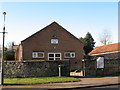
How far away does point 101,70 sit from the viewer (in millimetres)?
18656

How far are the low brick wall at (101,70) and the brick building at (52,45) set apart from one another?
9.76 metres

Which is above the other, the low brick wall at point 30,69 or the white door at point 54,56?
the white door at point 54,56

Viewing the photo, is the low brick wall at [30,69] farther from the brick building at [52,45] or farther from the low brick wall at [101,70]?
the brick building at [52,45]

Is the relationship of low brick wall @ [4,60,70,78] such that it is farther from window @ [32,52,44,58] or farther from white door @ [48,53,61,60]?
white door @ [48,53,61,60]

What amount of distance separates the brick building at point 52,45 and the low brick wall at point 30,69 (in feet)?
32.8

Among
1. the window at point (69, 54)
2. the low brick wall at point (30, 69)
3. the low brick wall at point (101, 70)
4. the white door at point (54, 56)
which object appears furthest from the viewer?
the window at point (69, 54)

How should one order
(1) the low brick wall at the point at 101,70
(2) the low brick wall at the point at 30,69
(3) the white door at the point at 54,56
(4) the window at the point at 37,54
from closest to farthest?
(2) the low brick wall at the point at 30,69
(1) the low brick wall at the point at 101,70
(4) the window at the point at 37,54
(3) the white door at the point at 54,56

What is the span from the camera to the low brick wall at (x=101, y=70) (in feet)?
59.3

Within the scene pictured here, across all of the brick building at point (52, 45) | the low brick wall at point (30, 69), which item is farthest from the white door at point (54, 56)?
the low brick wall at point (30, 69)

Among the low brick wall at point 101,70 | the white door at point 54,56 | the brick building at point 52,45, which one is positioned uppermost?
the brick building at point 52,45

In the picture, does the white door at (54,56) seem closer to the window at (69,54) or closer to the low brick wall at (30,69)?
the window at (69,54)

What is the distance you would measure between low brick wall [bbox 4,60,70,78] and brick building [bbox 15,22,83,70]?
9.99 m

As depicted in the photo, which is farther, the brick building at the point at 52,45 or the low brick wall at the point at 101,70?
the brick building at the point at 52,45

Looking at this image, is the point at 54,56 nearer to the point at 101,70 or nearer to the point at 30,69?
the point at 101,70
